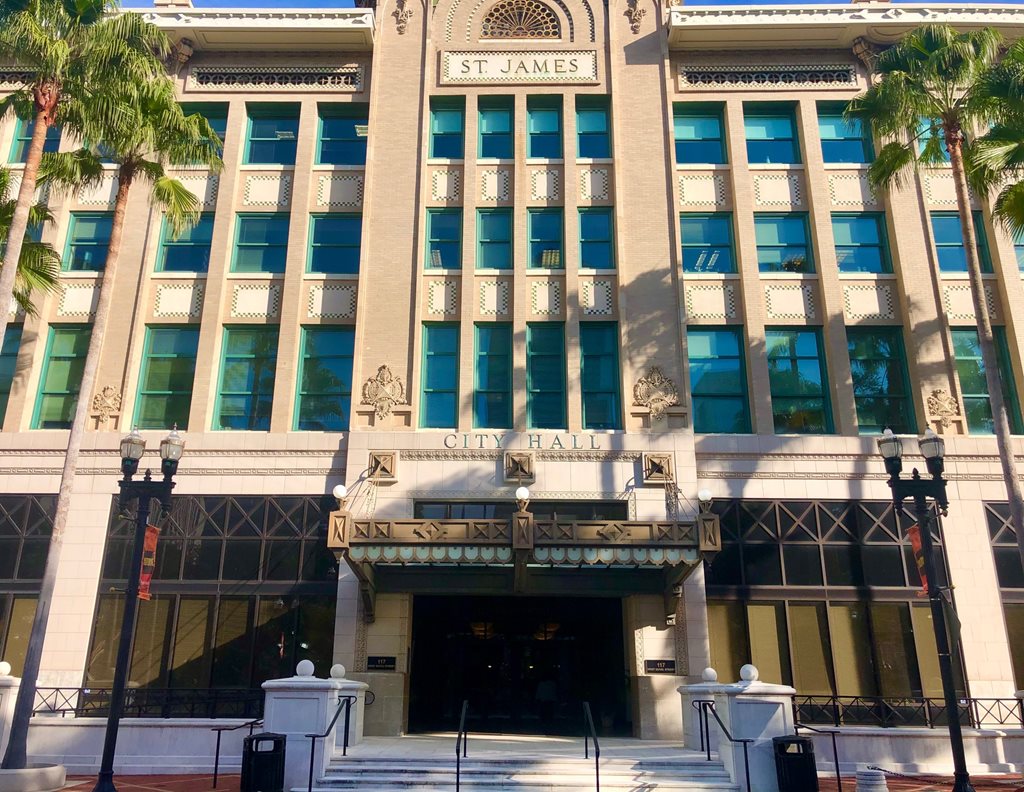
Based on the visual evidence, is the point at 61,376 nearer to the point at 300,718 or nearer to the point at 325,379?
the point at 325,379

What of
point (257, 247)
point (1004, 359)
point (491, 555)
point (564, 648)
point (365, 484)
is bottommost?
point (564, 648)

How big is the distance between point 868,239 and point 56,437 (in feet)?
77.4

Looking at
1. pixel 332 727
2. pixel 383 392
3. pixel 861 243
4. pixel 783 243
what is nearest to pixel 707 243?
pixel 783 243

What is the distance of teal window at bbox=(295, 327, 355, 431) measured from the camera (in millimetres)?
22641

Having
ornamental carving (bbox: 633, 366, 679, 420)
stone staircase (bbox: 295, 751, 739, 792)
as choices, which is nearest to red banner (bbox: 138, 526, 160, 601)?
stone staircase (bbox: 295, 751, 739, 792)

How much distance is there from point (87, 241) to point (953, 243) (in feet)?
84.1

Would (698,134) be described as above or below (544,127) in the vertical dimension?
below

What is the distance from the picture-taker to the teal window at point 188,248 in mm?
24188

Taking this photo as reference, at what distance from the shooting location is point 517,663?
22547 millimetres

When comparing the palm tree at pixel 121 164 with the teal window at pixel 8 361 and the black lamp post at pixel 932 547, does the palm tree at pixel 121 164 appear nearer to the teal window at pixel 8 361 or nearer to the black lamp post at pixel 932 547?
the teal window at pixel 8 361

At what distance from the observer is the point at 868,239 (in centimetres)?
2431

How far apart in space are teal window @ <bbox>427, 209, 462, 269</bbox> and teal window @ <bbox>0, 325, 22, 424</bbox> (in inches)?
469

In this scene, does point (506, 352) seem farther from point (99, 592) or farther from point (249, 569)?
point (99, 592)

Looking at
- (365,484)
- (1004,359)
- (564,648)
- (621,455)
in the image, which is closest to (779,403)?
(621,455)
